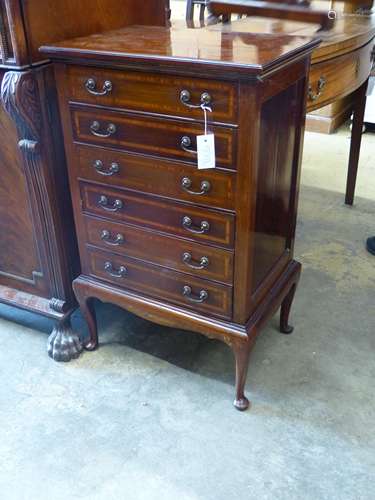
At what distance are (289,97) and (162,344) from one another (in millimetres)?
833

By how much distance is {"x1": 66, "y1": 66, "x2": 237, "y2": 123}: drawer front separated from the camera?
1102 millimetres

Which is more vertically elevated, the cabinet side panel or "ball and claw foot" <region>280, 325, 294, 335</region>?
the cabinet side panel

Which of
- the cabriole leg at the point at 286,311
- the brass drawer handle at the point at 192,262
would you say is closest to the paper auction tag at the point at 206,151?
the brass drawer handle at the point at 192,262

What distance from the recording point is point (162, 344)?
1694 mm

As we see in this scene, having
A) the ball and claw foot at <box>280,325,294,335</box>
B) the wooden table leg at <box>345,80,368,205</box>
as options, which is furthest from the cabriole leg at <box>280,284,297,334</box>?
the wooden table leg at <box>345,80,368,205</box>

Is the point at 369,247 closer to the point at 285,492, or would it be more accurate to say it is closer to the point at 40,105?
the point at 285,492

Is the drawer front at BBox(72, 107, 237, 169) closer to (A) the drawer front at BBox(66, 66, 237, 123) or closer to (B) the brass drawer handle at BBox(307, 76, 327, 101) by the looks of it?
(A) the drawer front at BBox(66, 66, 237, 123)

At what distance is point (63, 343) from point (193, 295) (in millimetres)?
489

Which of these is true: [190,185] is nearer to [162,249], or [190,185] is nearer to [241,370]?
[162,249]

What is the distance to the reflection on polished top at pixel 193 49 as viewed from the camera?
1063 millimetres

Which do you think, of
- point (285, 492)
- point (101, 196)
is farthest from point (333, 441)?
point (101, 196)

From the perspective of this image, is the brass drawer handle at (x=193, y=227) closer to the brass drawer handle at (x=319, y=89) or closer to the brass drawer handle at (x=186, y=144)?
the brass drawer handle at (x=186, y=144)

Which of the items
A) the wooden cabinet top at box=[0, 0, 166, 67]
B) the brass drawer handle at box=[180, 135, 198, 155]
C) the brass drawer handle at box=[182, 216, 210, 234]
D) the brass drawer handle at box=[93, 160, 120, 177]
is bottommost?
the brass drawer handle at box=[182, 216, 210, 234]

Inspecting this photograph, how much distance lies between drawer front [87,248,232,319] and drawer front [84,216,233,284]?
2 cm
